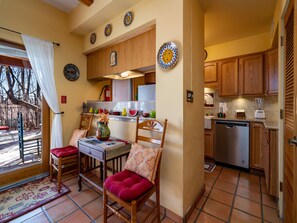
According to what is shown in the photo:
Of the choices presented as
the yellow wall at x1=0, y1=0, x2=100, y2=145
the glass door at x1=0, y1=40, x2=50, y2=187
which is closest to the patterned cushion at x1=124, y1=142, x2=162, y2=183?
the yellow wall at x1=0, y1=0, x2=100, y2=145

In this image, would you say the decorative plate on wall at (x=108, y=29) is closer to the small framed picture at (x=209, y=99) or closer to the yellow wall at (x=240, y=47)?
the yellow wall at (x=240, y=47)

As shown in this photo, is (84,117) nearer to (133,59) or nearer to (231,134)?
(133,59)

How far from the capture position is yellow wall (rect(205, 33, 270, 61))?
2874 mm

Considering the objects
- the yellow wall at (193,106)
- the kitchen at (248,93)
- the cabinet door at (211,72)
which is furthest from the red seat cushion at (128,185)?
the cabinet door at (211,72)

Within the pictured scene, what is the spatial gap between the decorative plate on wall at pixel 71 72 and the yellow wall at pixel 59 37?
61mm

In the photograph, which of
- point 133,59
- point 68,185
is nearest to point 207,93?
point 133,59

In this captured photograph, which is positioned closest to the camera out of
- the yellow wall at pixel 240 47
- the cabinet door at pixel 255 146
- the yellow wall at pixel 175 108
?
the yellow wall at pixel 175 108

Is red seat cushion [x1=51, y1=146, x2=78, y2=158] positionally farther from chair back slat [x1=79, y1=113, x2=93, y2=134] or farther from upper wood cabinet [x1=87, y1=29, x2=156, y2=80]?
upper wood cabinet [x1=87, y1=29, x2=156, y2=80]

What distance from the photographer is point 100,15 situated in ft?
7.43

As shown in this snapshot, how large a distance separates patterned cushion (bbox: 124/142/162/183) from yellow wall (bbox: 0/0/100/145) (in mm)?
1866

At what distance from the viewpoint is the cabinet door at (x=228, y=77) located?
9.90ft

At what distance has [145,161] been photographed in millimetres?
1459

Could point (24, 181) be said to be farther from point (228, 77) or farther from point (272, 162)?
point (228, 77)

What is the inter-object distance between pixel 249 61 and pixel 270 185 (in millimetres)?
2270
